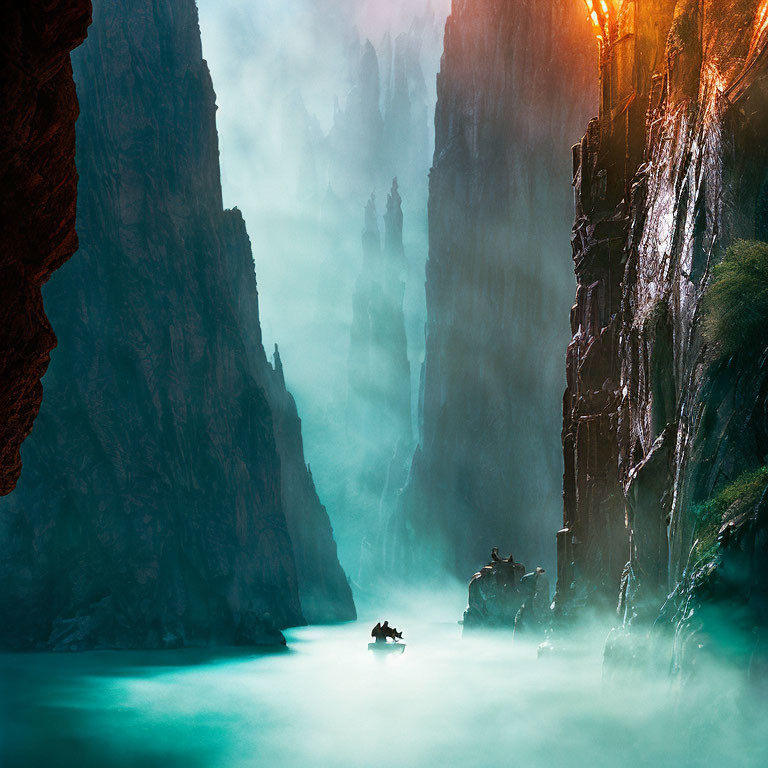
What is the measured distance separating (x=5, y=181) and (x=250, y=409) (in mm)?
58654

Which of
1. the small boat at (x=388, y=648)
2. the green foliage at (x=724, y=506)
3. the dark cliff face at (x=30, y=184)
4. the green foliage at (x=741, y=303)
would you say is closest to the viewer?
the dark cliff face at (x=30, y=184)

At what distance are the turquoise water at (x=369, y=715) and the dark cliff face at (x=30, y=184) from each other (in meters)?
12.3

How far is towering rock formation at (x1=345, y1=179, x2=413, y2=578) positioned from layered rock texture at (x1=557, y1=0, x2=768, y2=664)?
138m

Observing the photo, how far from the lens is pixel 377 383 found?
187 meters

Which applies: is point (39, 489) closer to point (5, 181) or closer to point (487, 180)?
point (5, 181)

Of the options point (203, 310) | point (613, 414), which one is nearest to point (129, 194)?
point (203, 310)

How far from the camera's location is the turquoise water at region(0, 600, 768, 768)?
14.6m

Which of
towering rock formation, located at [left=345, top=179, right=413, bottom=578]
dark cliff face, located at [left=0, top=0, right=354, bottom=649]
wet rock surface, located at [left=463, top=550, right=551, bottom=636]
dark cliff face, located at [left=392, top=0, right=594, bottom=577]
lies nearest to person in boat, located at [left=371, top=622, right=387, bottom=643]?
dark cliff face, located at [left=0, top=0, right=354, bottom=649]

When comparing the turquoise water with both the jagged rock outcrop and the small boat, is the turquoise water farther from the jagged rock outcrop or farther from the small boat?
the jagged rock outcrop

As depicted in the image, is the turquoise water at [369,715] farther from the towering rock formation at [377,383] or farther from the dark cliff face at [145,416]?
the towering rock formation at [377,383]

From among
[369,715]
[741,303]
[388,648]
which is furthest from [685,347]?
[388,648]

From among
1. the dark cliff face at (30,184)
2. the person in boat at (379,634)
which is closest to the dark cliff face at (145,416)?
the person in boat at (379,634)

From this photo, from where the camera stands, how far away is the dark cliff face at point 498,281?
99.0 m

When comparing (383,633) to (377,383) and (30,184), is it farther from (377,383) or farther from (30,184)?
(377,383)
